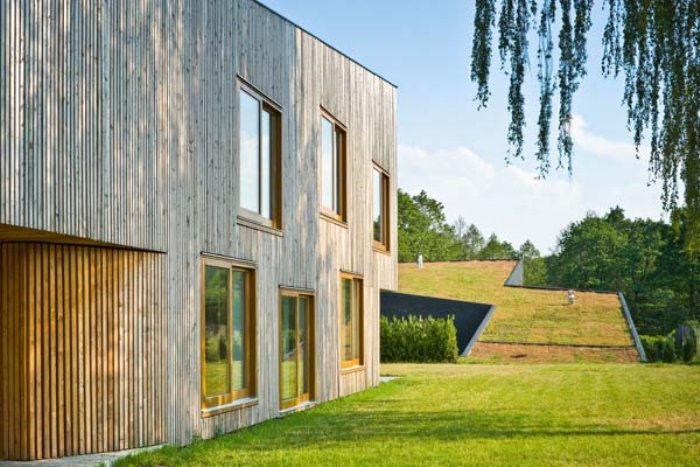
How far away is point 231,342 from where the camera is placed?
994cm

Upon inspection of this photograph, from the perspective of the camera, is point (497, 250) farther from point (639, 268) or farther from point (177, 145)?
point (177, 145)

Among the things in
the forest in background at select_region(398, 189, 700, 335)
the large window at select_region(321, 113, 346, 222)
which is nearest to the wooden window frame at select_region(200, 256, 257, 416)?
the large window at select_region(321, 113, 346, 222)

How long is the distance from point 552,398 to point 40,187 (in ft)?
30.2

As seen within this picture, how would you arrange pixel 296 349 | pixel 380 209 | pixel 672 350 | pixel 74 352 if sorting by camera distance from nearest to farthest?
pixel 74 352, pixel 296 349, pixel 380 209, pixel 672 350

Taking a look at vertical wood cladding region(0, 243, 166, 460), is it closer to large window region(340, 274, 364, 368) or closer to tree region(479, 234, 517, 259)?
large window region(340, 274, 364, 368)

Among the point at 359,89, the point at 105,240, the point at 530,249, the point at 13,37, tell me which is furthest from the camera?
the point at 530,249

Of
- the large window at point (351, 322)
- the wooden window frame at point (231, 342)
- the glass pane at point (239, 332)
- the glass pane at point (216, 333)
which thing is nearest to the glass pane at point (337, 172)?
the large window at point (351, 322)

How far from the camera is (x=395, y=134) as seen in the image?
17.5m

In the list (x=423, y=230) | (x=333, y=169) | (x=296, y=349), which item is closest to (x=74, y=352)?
(x=296, y=349)

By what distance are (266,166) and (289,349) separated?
2.34 metres

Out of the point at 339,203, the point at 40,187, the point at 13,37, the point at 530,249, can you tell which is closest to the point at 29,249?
the point at 40,187

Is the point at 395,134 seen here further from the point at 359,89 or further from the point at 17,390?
the point at 17,390

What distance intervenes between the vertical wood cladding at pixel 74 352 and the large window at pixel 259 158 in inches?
101

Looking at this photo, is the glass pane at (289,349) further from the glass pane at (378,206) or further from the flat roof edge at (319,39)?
the glass pane at (378,206)
